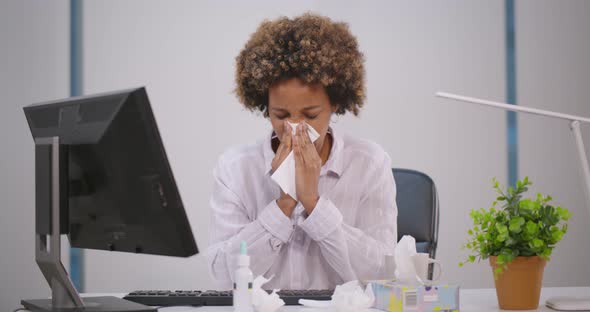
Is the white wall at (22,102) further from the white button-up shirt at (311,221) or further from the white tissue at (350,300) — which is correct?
the white tissue at (350,300)

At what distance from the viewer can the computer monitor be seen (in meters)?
1.17

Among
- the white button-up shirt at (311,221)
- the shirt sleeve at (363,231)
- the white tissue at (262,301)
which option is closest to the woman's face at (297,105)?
the white button-up shirt at (311,221)

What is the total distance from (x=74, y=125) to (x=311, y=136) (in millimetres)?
813

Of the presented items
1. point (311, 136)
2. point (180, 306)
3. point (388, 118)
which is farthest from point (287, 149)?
point (388, 118)

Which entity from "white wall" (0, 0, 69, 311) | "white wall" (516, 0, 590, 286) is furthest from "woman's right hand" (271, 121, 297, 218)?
"white wall" (516, 0, 590, 286)

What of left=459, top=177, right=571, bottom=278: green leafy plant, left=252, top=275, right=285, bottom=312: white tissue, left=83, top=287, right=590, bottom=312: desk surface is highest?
left=459, top=177, right=571, bottom=278: green leafy plant

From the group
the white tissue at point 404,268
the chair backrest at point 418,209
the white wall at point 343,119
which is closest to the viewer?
the white tissue at point 404,268

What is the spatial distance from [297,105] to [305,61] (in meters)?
0.14

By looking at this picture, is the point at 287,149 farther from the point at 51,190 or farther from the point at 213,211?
the point at 51,190

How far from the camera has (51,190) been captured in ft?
4.13

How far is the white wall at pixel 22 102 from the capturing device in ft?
9.53

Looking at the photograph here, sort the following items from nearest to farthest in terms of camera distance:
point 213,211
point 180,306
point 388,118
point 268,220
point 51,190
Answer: point 51,190
point 180,306
point 268,220
point 213,211
point 388,118

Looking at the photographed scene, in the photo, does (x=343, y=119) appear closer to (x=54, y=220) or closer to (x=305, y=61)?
(x=305, y=61)

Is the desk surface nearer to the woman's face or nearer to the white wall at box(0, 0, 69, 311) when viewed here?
the woman's face
